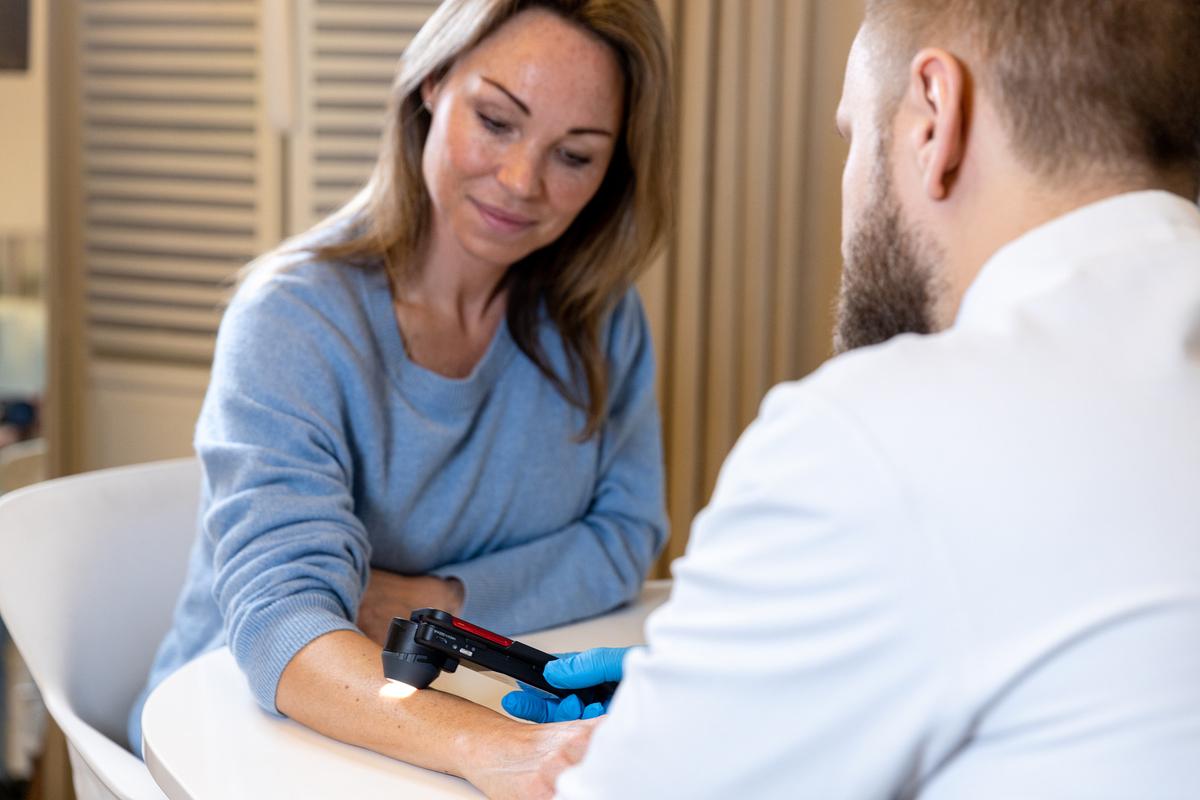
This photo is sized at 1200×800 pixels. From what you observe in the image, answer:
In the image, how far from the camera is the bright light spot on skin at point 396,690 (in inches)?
41.4

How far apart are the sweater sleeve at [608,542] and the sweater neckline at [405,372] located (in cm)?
18

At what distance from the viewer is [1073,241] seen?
27.1 inches

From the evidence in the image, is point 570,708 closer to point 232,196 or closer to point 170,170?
point 232,196

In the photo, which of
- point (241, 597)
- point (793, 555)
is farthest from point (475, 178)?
point (793, 555)

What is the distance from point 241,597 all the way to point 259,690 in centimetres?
9

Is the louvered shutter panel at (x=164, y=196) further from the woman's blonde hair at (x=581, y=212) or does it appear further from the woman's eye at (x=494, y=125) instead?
the woman's eye at (x=494, y=125)

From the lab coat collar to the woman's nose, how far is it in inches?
30.0

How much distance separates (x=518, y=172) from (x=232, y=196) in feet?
4.57

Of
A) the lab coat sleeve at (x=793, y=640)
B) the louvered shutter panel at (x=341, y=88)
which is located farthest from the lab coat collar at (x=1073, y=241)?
the louvered shutter panel at (x=341, y=88)

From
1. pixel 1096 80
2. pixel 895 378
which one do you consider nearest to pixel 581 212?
pixel 1096 80

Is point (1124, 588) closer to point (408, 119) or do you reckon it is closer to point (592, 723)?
point (592, 723)

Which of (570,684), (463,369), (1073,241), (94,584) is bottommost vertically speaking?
(94,584)

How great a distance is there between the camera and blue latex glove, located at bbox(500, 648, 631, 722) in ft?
3.24

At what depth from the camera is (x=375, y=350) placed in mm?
1409
